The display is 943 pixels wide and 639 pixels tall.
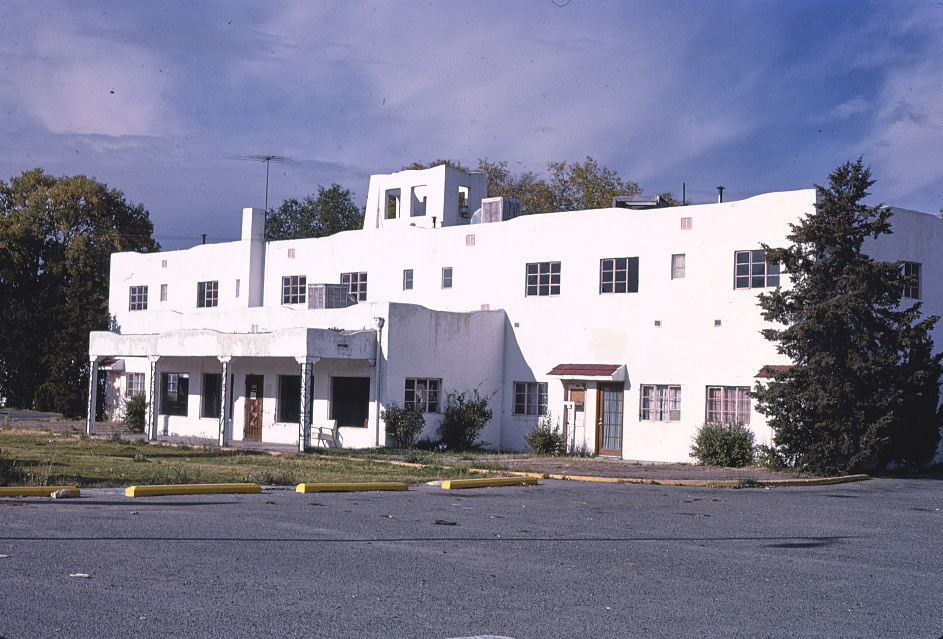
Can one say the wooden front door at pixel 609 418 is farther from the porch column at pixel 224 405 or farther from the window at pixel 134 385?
the window at pixel 134 385

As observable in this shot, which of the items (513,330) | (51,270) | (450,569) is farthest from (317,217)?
(450,569)

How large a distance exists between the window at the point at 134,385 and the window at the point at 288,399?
31.1 feet

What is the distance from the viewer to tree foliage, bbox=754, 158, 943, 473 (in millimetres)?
23672

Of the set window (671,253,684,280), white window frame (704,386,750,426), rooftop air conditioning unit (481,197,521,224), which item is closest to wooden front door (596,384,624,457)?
white window frame (704,386,750,426)

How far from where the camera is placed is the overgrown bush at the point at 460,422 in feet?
101

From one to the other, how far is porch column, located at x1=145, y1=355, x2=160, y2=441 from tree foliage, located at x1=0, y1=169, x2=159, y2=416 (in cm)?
1637

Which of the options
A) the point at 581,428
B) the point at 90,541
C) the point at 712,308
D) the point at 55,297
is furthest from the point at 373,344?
the point at 55,297

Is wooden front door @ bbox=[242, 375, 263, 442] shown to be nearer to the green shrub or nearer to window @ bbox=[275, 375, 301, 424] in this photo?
window @ bbox=[275, 375, 301, 424]

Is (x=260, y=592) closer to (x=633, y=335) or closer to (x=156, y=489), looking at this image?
(x=156, y=489)

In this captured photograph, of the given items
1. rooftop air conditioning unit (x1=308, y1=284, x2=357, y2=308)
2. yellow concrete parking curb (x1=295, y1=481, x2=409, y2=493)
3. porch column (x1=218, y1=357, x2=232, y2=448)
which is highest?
rooftop air conditioning unit (x1=308, y1=284, x2=357, y2=308)

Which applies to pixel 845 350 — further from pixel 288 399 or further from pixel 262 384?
pixel 262 384

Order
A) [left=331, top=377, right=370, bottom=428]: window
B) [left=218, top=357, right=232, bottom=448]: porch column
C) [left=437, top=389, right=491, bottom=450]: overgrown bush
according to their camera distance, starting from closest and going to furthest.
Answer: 1. [left=218, top=357, right=232, bottom=448]: porch column
2. [left=331, top=377, right=370, bottom=428]: window
3. [left=437, top=389, right=491, bottom=450]: overgrown bush

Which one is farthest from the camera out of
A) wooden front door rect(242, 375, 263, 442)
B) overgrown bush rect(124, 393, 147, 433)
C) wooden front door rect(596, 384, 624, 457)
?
overgrown bush rect(124, 393, 147, 433)

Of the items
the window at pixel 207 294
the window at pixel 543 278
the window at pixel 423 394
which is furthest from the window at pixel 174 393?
the window at pixel 543 278
